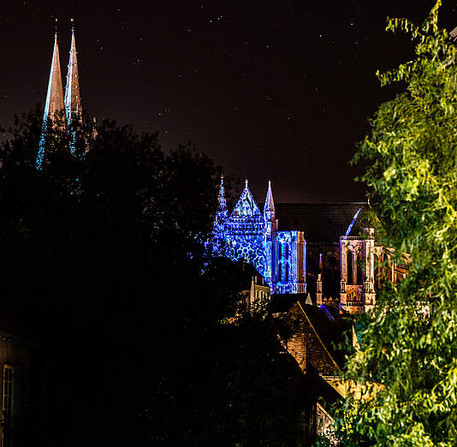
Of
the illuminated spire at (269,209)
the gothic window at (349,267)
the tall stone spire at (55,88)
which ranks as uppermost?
the tall stone spire at (55,88)

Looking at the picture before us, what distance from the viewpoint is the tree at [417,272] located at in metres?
17.0

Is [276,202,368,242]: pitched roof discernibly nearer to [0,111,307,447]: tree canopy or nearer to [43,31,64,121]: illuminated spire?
[43,31,64,121]: illuminated spire

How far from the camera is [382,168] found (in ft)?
59.9

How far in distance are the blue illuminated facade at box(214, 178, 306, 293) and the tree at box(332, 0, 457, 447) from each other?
11022 cm

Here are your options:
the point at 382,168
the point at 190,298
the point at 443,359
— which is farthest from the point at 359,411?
the point at 190,298

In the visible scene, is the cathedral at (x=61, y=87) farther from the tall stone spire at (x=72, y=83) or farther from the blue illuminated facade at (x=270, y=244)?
the blue illuminated facade at (x=270, y=244)

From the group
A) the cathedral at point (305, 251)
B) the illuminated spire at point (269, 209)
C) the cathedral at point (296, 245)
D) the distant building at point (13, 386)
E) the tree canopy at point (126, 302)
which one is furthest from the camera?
the illuminated spire at point (269, 209)

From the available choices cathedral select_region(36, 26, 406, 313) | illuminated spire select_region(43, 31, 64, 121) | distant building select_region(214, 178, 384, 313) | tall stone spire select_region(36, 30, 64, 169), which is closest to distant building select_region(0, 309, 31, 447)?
cathedral select_region(36, 26, 406, 313)

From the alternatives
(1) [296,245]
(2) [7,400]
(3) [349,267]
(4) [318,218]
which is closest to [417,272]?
(2) [7,400]

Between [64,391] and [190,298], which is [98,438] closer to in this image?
[64,391]

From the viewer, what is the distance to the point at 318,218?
493 feet

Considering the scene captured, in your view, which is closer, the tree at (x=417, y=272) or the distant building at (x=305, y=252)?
the tree at (x=417, y=272)

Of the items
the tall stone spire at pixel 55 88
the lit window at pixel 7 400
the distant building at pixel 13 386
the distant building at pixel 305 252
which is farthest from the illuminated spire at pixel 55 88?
the lit window at pixel 7 400

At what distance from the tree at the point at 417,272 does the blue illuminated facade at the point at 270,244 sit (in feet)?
362
